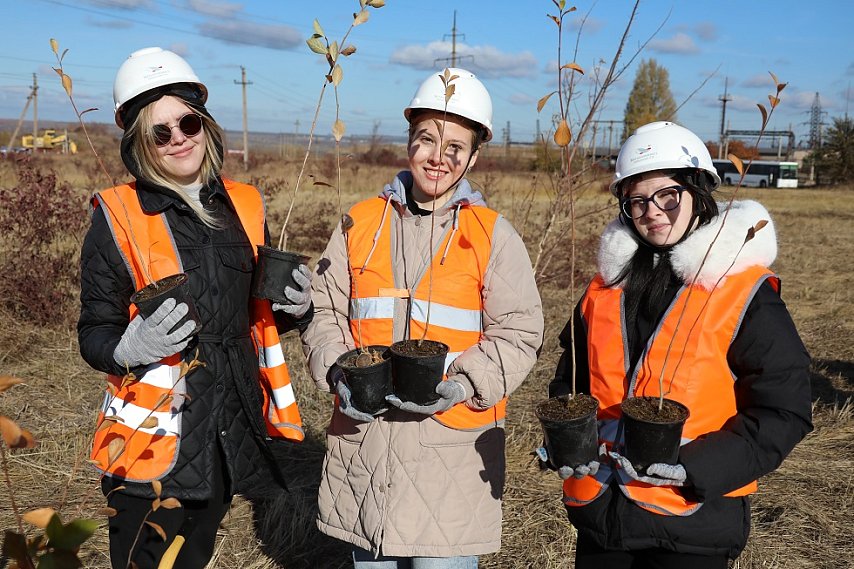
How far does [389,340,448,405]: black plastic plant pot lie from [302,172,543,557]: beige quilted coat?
0.11 meters

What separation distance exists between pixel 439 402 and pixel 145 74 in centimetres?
120

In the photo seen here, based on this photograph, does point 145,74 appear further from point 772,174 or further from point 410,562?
point 772,174

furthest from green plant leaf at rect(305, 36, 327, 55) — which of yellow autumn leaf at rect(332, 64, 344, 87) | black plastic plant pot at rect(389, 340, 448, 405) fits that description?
black plastic plant pot at rect(389, 340, 448, 405)

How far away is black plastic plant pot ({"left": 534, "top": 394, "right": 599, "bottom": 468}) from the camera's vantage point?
163 cm

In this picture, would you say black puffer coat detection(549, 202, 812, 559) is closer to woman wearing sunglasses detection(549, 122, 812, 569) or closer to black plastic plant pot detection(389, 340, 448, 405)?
woman wearing sunglasses detection(549, 122, 812, 569)

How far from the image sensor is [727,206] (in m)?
1.81

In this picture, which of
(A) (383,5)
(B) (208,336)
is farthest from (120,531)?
(A) (383,5)

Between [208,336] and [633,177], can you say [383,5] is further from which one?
[208,336]

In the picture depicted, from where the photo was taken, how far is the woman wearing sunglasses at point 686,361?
63.4 inches

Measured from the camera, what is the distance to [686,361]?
65.9 inches

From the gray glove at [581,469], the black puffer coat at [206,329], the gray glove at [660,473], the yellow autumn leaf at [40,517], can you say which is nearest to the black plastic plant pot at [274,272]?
the black puffer coat at [206,329]

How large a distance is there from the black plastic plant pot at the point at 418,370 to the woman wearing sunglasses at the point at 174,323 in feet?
1.18

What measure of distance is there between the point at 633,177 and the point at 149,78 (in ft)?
4.45

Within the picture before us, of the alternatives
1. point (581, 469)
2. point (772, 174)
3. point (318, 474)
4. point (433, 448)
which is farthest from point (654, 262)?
point (772, 174)
